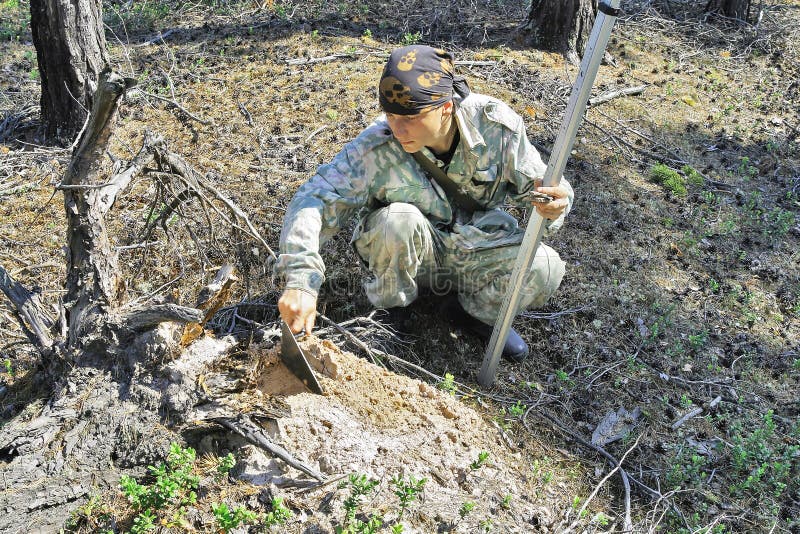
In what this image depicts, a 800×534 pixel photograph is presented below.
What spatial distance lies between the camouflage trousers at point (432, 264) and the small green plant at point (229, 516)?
1433 mm

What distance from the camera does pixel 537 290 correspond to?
11.0 ft

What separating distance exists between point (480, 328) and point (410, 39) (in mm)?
3814

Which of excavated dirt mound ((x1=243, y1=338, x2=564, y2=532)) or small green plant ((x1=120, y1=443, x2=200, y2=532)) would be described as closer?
small green plant ((x1=120, y1=443, x2=200, y2=532))

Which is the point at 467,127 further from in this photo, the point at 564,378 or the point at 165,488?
the point at 165,488

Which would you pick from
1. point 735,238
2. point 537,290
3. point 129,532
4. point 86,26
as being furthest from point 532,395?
point 86,26

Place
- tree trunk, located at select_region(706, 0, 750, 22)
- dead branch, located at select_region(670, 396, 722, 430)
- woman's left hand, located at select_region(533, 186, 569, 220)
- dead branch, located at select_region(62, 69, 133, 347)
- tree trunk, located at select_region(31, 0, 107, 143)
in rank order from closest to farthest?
dead branch, located at select_region(62, 69, 133, 347) < woman's left hand, located at select_region(533, 186, 569, 220) < dead branch, located at select_region(670, 396, 722, 430) < tree trunk, located at select_region(31, 0, 107, 143) < tree trunk, located at select_region(706, 0, 750, 22)

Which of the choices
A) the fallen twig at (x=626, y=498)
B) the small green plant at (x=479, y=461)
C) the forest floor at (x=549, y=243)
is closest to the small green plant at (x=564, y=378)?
the forest floor at (x=549, y=243)

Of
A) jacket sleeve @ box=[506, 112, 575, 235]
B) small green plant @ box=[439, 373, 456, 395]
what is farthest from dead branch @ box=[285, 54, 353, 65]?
small green plant @ box=[439, 373, 456, 395]

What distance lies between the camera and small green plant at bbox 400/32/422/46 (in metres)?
6.42

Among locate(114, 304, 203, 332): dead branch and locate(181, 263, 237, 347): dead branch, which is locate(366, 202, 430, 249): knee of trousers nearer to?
locate(181, 263, 237, 347): dead branch

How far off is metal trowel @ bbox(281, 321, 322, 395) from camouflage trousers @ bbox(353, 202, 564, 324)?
0.76 metres

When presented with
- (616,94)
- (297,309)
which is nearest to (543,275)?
(297,309)

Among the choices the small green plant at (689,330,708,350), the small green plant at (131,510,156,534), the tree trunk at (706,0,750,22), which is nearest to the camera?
the small green plant at (131,510,156,534)

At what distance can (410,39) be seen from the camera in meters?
6.43
